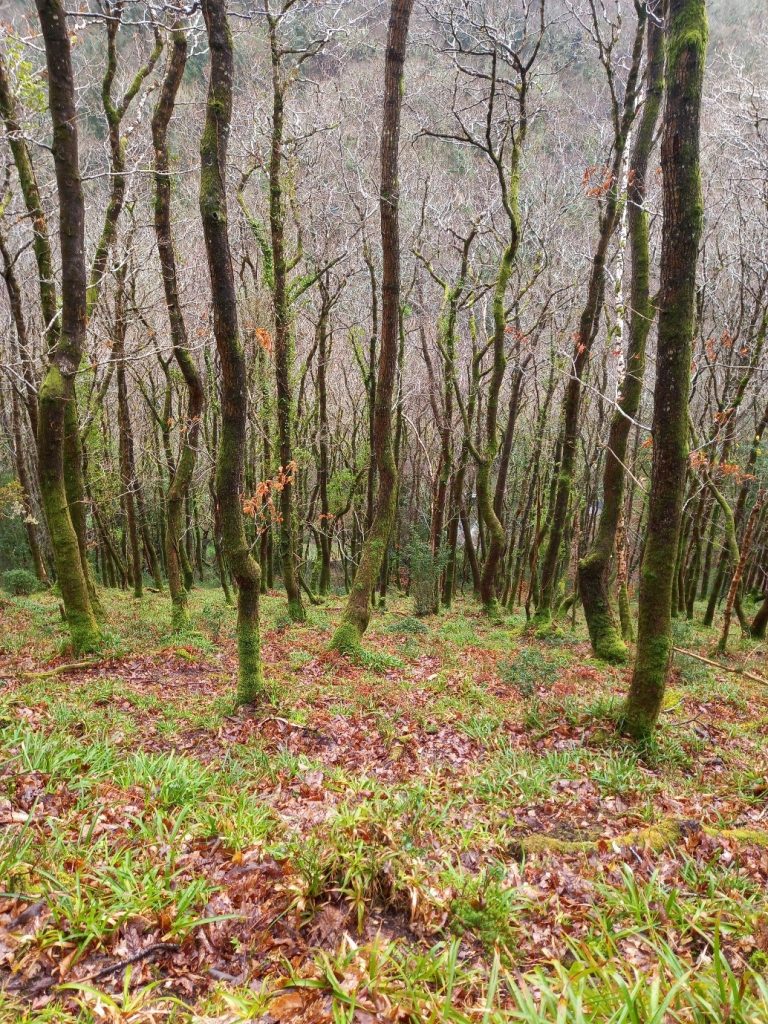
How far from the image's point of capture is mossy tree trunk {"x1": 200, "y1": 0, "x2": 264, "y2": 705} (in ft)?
17.9

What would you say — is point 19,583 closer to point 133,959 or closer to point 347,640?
point 347,640

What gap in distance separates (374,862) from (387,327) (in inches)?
296

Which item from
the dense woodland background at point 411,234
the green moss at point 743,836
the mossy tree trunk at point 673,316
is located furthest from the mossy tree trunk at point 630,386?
the green moss at point 743,836

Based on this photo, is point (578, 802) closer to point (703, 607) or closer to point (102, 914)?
point (102, 914)

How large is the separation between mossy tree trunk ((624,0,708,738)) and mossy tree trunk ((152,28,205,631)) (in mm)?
6947

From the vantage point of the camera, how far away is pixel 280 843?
341cm

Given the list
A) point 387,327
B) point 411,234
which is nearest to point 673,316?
point 387,327

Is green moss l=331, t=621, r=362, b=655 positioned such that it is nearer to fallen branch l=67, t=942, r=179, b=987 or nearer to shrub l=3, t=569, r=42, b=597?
fallen branch l=67, t=942, r=179, b=987

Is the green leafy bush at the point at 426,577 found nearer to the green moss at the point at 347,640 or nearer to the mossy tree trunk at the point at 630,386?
the mossy tree trunk at the point at 630,386

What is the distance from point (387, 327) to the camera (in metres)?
8.65

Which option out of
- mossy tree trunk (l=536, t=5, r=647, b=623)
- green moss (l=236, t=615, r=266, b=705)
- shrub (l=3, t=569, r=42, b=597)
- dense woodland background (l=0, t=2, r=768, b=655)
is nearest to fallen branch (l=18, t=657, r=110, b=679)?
green moss (l=236, t=615, r=266, b=705)

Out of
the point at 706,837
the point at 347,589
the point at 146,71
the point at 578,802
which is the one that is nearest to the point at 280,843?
the point at 578,802

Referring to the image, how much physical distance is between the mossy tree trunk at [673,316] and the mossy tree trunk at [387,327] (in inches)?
169

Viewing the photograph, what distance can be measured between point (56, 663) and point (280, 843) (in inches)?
247
